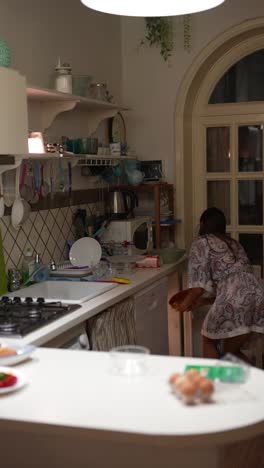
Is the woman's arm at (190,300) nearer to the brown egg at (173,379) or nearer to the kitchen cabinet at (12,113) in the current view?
the kitchen cabinet at (12,113)

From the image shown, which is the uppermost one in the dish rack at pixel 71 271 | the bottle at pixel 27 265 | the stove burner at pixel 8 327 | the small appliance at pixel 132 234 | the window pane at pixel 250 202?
the window pane at pixel 250 202

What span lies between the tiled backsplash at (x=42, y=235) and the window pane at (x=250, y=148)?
1.31 meters

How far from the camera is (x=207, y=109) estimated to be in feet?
15.3

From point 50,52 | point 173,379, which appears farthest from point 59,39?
point 173,379

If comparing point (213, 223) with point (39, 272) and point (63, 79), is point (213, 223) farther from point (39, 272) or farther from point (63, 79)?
point (63, 79)

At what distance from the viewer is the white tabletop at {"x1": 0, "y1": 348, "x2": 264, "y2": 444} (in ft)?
4.66

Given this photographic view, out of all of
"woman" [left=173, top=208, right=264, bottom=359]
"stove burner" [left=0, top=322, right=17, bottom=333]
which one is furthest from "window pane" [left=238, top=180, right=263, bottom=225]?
"stove burner" [left=0, top=322, right=17, bottom=333]

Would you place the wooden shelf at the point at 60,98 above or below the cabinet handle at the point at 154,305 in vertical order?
above

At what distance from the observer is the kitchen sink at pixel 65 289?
3176 mm

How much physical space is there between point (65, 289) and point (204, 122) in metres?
2.00

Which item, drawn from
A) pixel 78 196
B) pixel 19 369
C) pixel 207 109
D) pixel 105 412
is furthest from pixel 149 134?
pixel 105 412

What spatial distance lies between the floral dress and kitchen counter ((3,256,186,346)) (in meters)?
0.27

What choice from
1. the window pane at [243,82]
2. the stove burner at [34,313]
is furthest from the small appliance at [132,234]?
the stove burner at [34,313]

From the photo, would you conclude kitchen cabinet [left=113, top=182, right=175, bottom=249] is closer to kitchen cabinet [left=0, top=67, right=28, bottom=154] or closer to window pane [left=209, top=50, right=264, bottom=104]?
window pane [left=209, top=50, right=264, bottom=104]
